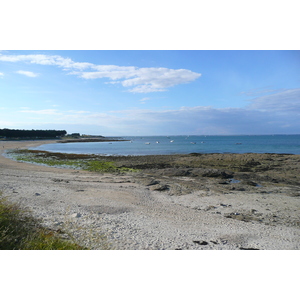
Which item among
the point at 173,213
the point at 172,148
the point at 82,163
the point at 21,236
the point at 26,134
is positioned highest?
the point at 26,134

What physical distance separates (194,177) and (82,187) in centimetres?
868

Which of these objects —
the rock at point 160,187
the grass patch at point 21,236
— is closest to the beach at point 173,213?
the rock at point 160,187

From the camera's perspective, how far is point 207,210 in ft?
33.6

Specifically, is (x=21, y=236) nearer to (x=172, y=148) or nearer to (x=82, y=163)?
(x=82, y=163)

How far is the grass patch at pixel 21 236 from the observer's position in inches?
189

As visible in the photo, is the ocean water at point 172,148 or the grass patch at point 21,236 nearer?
the grass patch at point 21,236

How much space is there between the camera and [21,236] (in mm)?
5258

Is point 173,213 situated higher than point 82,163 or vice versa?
point 82,163

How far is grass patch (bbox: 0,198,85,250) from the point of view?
4797mm

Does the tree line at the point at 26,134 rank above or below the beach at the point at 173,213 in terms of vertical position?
above

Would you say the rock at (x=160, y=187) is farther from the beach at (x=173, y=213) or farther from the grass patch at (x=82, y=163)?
the grass patch at (x=82, y=163)

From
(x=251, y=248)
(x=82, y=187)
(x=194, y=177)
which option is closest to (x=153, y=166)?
(x=194, y=177)

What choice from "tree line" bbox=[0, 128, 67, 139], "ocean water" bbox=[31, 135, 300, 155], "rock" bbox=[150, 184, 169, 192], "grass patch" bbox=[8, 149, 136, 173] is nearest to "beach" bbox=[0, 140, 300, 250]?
"rock" bbox=[150, 184, 169, 192]

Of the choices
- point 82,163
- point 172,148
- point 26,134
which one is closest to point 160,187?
point 82,163
